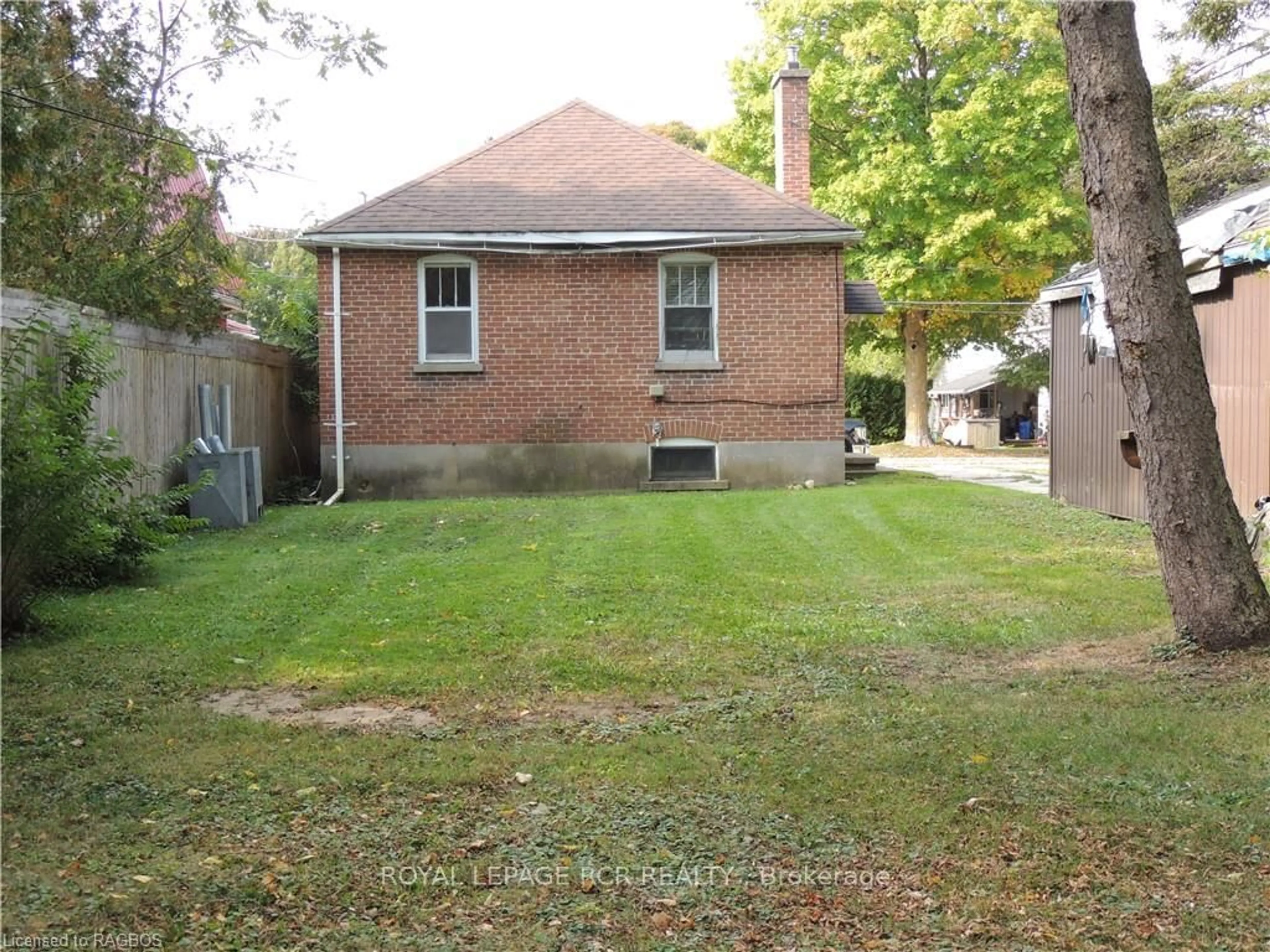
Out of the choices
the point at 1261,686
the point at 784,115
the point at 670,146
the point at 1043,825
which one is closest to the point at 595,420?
the point at 670,146

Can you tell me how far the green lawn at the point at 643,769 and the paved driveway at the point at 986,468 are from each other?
1049 cm

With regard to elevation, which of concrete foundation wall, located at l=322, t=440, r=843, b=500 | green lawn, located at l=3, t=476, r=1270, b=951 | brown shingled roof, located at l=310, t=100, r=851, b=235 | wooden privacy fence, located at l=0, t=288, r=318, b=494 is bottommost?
green lawn, located at l=3, t=476, r=1270, b=951

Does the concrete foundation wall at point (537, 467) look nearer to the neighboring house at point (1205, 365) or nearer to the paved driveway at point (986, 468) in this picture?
the paved driveway at point (986, 468)

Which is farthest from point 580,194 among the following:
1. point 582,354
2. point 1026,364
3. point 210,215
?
point 1026,364

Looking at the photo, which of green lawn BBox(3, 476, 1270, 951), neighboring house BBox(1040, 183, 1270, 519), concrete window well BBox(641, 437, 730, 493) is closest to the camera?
green lawn BBox(3, 476, 1270, 951)

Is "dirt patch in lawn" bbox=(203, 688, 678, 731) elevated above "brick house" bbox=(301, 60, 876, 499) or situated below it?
below

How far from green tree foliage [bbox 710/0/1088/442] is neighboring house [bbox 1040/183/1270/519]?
1418 cm

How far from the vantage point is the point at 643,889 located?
11.6 ft

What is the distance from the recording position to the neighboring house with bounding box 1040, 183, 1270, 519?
10281 millimetres

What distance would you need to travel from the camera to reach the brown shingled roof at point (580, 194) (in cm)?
1638

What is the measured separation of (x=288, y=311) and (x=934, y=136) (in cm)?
1715

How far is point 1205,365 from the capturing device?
831cm

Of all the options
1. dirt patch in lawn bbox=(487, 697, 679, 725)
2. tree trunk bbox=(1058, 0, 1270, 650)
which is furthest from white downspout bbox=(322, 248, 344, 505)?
tree trunk bbox=(1058, 0, 1270, 650)

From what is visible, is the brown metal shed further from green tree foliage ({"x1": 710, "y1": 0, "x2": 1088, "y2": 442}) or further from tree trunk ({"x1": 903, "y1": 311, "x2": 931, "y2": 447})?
tree trunk ({"x1": 903, "y1": 311, "x2": 931, "y2": 447})
